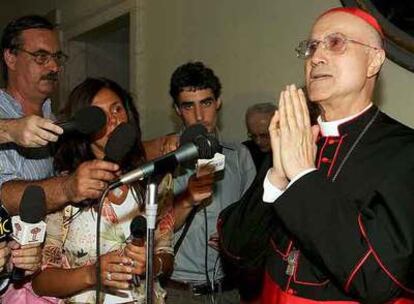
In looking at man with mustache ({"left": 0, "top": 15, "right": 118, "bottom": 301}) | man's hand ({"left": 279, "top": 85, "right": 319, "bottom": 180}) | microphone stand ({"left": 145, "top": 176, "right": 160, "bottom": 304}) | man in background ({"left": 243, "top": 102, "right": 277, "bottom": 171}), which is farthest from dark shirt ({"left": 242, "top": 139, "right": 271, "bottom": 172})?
microphone stand ({"left": 145, "top": 176, "right": 160, "bottom": 304})

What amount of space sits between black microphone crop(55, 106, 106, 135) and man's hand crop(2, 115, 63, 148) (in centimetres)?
3

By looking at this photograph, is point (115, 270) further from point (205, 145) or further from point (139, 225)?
point (205, 145)

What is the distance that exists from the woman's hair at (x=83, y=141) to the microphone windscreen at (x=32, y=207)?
1.71 ft

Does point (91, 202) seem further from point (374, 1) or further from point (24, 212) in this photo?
point (374, 1)

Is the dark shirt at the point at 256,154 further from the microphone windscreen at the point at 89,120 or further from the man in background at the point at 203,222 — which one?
the microphone windscreen at the point at 89,120

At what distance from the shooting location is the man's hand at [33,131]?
1911mm

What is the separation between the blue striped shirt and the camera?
241 cm

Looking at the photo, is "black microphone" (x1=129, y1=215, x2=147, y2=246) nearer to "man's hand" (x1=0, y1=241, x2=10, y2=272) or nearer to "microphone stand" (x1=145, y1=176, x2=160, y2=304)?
"microphone stand" (x1=145, y1=176, x2=160, y2=304)

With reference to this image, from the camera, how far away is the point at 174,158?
1.51m

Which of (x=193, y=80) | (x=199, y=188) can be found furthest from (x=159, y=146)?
(x=193, y=80)

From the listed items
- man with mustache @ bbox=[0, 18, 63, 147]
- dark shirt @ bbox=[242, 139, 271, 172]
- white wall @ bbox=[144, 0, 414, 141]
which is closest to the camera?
man with mustache @ bbox=[0, 18, 63, 147]

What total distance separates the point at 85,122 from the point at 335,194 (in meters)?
0.81

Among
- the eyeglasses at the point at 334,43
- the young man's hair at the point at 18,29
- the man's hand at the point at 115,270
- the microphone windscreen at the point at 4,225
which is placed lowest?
the man's hand at the point at 115,270

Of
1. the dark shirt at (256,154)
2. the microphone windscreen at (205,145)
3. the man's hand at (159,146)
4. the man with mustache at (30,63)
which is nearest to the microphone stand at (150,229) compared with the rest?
the microphone windscreen at (205,145)
